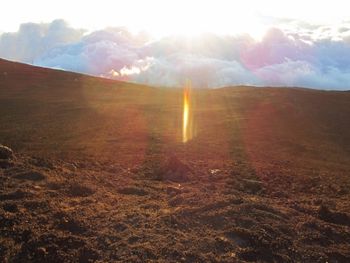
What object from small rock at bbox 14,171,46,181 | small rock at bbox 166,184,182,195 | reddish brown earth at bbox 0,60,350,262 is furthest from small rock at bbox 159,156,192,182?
small rock at bbox 14,171,46,181

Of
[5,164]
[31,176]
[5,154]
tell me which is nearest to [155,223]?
[31,176]

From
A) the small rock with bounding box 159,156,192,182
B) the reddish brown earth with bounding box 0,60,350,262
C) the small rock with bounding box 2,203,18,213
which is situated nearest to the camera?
the reddish brown earth with bounding box 0,60,350,262

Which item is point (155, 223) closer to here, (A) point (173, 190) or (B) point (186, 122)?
(A) point (173, 190)

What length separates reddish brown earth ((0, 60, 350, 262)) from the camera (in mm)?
9195

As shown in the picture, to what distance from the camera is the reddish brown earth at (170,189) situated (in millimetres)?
9195

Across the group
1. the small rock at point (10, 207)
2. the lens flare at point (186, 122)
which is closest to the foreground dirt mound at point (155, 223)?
the small rock at point (10, 207)

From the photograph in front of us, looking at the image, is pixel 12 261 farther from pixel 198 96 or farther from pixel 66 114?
pixel 198 96

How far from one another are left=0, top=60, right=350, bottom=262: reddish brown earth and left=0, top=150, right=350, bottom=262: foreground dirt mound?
0.09 feet

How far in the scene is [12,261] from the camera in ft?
27.7

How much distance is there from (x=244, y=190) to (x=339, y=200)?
8.05ft

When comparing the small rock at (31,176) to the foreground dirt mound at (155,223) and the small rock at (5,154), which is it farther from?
the small rock at (5,154)

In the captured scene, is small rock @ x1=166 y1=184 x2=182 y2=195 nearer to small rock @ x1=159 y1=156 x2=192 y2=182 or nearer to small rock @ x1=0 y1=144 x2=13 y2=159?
small rock @ x1=159 y1=156 x2=192 y2=182

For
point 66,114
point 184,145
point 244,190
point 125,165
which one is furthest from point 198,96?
point 244,190

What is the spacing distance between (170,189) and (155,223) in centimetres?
293
